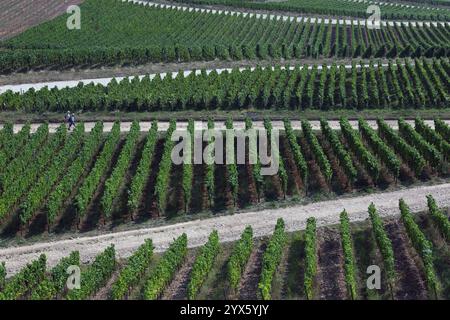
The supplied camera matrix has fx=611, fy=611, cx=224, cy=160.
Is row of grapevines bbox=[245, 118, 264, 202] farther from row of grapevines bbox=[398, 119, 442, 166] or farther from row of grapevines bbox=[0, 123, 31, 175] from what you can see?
row of grapevines bbox=[0, 123, 31, 175]

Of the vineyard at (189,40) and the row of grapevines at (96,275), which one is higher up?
the vineyard at (189,40)

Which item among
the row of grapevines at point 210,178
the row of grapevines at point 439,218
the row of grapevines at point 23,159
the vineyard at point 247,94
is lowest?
the row of grapevines at point 439,218

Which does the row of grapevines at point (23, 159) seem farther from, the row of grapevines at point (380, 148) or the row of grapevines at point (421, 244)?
the row of grapevines at point (421, 244)

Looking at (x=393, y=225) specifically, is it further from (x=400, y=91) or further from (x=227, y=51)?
(x=227, y=51)

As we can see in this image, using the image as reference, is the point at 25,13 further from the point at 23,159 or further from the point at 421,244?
the point at 421,244

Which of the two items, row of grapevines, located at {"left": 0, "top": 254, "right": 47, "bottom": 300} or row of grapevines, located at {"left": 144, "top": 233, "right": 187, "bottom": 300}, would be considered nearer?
row of grapevines, located at {"left": 144, "top": 233, "right": 187, "bottom": 300}

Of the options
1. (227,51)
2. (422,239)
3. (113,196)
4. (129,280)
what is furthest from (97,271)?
(227,51)

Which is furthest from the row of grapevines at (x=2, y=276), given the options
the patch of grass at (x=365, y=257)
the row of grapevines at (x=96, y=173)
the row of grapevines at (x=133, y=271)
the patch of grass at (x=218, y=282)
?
the patch of grass at (x=365, y=257)

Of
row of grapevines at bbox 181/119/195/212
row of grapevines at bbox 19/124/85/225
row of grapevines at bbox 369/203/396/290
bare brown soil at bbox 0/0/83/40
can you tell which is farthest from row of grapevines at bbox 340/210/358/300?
bare brown soil at bbox 0/0/83/40
